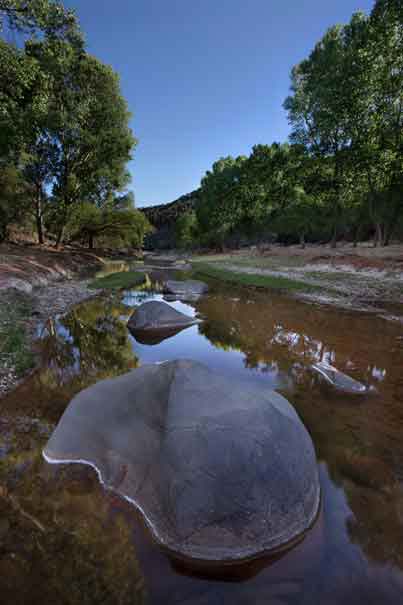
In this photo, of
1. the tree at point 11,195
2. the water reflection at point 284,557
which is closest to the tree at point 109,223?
the tree at point 11,195

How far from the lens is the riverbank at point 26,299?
5701 mm

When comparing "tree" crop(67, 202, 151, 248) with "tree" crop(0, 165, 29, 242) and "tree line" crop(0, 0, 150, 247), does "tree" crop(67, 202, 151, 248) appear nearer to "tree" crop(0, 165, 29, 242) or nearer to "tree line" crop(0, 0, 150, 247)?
"tree line" crop(0, 0, 150, 247)

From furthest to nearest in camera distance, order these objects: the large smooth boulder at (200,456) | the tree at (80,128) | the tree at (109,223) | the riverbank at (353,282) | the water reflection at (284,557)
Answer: the tree at (109,223) < the tree at (80,128) < the riverbank at (353,282) < the large smooth boulder at (200,456) < the water reflection at (284,557)

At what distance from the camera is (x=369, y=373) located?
6035 mm

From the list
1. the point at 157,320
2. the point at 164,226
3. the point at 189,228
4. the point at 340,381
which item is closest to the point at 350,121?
the point at 157,320

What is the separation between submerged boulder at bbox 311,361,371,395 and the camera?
17.3ft

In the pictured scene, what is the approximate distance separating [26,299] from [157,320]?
6958mm

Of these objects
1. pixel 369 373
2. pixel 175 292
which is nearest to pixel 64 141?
pixel 175 292

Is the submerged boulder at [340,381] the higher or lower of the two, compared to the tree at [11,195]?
lower

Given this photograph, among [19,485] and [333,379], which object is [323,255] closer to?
[333,379]

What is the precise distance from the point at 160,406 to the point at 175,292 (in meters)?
13.6

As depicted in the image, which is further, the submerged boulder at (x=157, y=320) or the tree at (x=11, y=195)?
the tree at (x=11, y=195)

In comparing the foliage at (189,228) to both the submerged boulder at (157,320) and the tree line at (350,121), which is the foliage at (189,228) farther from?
the submerged boulder at (157,320)

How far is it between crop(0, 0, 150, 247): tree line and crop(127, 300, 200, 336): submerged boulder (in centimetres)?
1282
